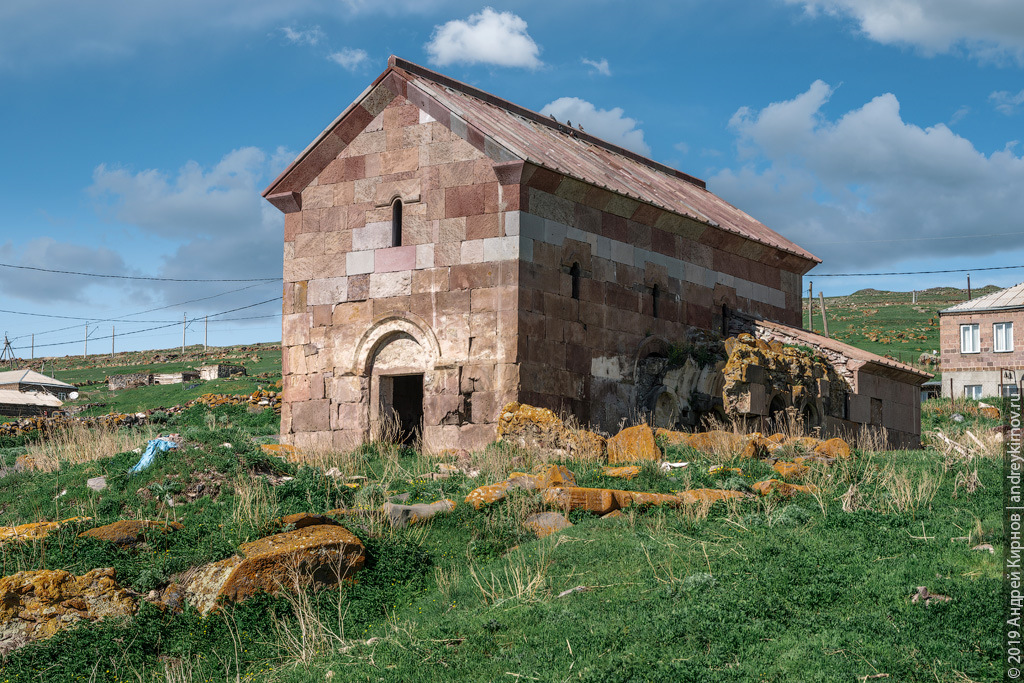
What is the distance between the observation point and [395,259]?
1545 centimetres

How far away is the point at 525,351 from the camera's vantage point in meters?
14.3

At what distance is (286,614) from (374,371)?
7.59 meters

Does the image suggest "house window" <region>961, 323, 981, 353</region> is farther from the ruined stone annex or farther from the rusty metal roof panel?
the ruined stone annex

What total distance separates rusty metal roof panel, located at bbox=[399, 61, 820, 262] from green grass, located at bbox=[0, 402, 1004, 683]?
6278 mm

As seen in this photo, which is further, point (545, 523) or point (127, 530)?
point (545, 523)

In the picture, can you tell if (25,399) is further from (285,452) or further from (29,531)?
(29,531)

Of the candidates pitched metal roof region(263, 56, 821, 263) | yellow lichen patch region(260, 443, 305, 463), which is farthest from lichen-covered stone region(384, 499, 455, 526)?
pitched metal roof region(263, 56, 821, 263)

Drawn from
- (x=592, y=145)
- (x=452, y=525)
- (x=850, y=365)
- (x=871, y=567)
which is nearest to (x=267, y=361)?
(x=592, y=145)

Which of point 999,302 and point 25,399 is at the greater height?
point 999,302

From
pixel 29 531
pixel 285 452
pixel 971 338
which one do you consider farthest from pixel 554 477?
pixel 971 338

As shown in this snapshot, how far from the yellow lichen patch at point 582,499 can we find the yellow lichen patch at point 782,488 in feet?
5.05

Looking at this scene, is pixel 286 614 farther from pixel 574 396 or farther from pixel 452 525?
pixel 574 396

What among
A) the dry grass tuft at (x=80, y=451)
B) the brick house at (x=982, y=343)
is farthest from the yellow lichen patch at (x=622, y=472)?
the brick house at (x=982, y=343)

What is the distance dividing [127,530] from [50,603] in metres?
1.29
